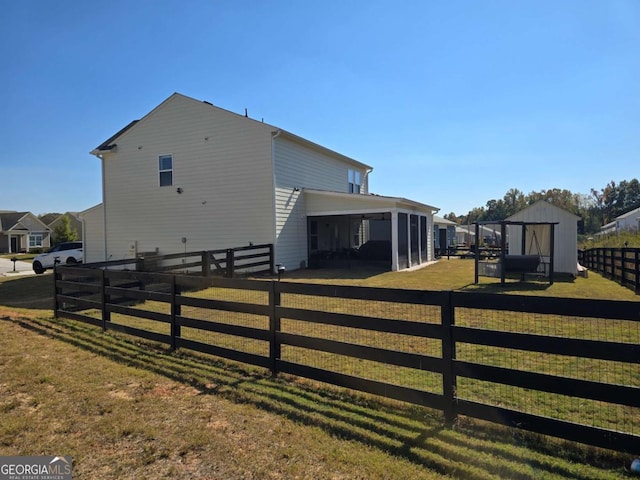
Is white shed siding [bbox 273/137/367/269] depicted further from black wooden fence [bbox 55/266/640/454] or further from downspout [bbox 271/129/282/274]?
black wooden fence [bbox 55/266/640/454]

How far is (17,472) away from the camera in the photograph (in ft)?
9.55

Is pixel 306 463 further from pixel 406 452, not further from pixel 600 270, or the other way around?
pixel 600 270

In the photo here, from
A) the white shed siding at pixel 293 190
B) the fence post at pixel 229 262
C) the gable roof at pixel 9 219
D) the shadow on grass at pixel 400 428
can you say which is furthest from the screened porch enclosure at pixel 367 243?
the gable roof at pixel 9 219

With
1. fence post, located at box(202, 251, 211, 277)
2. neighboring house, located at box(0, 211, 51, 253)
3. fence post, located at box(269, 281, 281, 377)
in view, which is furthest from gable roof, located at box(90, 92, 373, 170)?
neighboring house, located at box(0, 211, 51, 253)

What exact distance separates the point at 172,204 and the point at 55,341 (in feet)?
39.9

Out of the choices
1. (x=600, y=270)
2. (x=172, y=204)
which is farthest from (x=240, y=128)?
(x=600, y=270)

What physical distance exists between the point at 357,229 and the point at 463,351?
1829 centimetres

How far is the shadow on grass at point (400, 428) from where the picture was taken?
2756mm

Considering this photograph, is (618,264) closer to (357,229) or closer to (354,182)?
(357,229)

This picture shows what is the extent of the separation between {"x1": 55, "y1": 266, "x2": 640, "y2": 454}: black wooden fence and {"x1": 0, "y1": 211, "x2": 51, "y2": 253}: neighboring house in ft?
181

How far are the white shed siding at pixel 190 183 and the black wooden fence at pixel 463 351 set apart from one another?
361 inches

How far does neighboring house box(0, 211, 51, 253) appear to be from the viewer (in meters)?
50.1

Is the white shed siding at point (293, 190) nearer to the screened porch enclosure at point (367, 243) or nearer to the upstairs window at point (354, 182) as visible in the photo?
the screened porch enclosure at point (367, 243)

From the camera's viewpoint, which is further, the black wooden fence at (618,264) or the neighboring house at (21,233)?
the neighboring house at (21,233)
